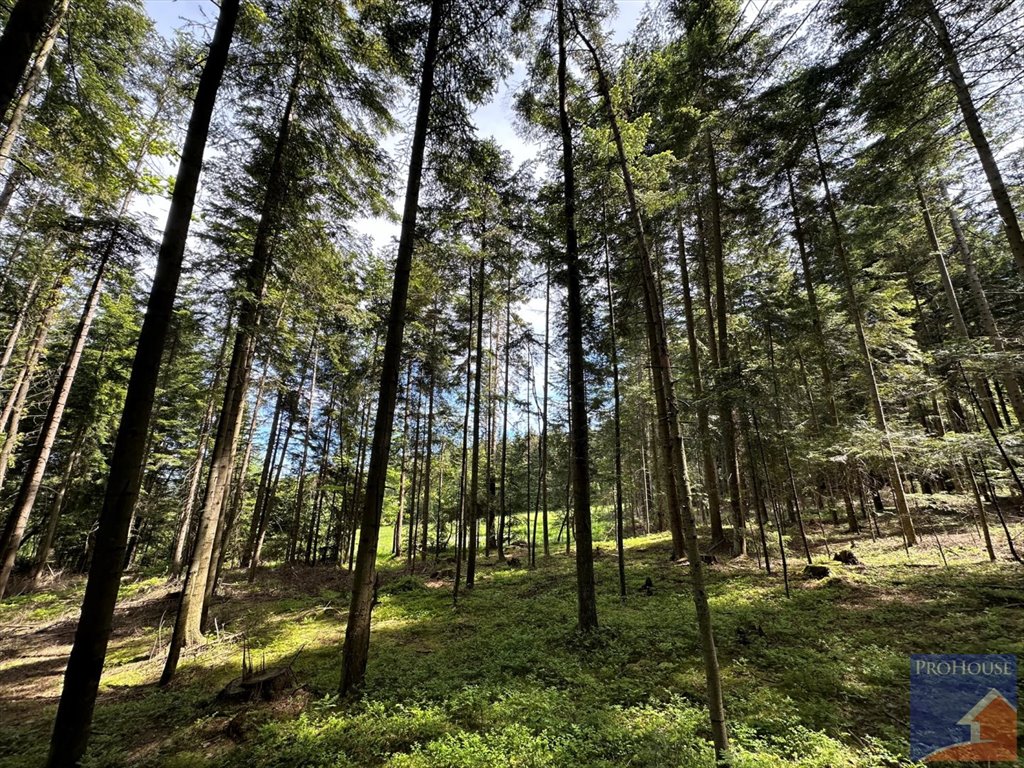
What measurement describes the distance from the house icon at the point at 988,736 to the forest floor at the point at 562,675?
1.37ft

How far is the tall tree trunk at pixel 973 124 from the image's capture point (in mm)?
6230

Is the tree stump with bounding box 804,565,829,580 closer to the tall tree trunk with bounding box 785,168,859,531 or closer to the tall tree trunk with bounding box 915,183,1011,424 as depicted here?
the tall tree trunk with bounding box 785,168,859,531

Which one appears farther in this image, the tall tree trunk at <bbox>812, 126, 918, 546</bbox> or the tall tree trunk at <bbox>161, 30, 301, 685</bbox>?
the tall tree trunk at <bbox>812, 126, 918, 546</bbox>

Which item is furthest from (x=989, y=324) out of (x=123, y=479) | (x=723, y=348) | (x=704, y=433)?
(x=123, y=479)

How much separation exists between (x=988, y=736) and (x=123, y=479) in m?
8.92

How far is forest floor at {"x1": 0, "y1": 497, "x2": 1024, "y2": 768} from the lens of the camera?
164 inches

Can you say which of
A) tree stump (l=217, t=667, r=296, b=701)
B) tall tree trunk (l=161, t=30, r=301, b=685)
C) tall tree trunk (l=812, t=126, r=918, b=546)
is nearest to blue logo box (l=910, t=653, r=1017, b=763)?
tall tree trunk (l=812, t=126, r=918, b=546)

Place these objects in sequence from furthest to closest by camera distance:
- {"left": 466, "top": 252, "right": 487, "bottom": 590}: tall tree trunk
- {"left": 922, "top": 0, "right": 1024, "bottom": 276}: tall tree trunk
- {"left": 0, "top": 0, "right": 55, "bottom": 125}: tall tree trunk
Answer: {"left": 466, "top": 252, "right": 487, "bottom": 590}: tall tree trunk < {"left": 922, "top": 0, "right": 1024, "bottom": 276}: tall tree trunk < {"left": 0, "top": 0, "right": 55, "bottom": 125}: tall tree trunk

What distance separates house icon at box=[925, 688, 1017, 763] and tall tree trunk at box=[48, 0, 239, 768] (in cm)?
782

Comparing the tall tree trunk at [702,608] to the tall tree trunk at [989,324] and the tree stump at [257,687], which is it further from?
the tall tree trunk at [989,324]

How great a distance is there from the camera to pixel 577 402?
319 inches

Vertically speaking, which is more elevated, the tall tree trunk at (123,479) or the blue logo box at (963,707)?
the tall tree trunk at (123,479)

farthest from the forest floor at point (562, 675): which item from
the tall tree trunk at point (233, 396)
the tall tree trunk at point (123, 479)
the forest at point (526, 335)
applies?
the tall tree trunk at point (123, 479)

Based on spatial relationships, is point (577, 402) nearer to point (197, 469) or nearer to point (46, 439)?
point (197, 469)
